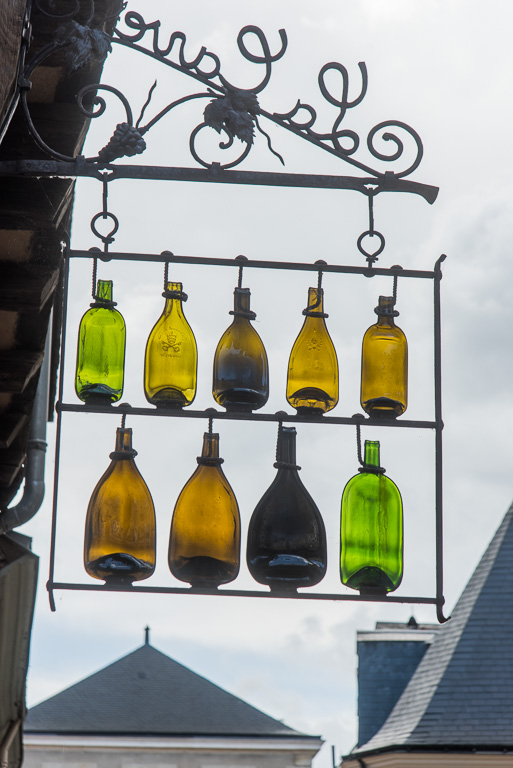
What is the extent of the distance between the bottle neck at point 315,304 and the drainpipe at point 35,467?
1816 millimetres

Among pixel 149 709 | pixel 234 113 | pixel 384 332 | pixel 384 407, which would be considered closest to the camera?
pixel 234 113

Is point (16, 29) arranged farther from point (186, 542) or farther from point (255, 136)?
point (186, 542)

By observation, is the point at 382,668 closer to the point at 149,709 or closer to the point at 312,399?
the point at 149,709

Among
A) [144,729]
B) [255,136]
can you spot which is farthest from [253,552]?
[144,729]

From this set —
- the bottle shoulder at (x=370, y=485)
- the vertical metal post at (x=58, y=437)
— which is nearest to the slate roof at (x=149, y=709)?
the bottle shoulder at (x=370, y=485)

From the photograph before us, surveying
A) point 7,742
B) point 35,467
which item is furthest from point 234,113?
point 7,742

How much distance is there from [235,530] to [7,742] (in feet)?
8.13

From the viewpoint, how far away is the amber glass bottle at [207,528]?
9.85ft

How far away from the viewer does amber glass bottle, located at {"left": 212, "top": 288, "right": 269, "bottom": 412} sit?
3.11m

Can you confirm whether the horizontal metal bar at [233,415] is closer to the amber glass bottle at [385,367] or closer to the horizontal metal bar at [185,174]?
the amber glass bottle at [385,367]

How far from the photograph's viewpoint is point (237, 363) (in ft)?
10.4

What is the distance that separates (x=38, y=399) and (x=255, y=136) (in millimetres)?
2438

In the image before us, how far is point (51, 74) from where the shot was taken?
10.3 ft

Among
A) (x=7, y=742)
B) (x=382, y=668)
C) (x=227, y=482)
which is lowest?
(x=7, y=742)
